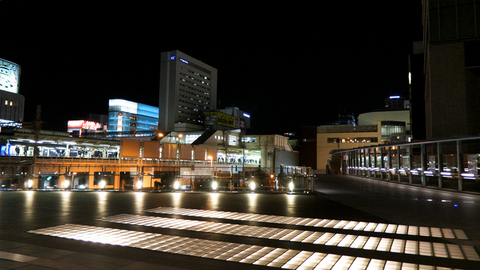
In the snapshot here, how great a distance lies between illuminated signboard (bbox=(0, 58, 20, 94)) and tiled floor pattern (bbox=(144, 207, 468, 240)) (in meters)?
124

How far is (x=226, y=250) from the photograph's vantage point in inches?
179

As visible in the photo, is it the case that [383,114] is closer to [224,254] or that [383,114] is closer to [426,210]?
[426,210]

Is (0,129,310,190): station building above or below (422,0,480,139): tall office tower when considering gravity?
below

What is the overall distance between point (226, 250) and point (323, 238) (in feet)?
5.69

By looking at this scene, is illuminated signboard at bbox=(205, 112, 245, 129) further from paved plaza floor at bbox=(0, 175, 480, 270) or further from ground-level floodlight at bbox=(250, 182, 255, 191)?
paved plaza floor at bbox=(0, 175, 480, 270)

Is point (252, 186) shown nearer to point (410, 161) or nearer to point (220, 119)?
point (410, 161)

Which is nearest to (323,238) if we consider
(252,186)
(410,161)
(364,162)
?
(252,186)

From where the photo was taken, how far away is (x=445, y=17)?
28.0m

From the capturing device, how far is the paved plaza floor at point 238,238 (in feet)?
13.0

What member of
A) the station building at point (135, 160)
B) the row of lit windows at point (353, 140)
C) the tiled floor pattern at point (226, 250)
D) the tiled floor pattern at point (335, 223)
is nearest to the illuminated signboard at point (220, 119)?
the station building at point (135, 160)

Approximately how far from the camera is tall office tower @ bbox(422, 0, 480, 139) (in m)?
27.5

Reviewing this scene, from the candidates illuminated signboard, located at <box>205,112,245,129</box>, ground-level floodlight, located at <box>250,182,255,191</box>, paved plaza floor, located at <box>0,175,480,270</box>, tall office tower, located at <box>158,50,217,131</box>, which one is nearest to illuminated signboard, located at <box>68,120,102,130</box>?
tall office tower, located at <box>158,50,217,131</box>

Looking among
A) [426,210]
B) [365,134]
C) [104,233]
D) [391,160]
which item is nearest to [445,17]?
[391,160]

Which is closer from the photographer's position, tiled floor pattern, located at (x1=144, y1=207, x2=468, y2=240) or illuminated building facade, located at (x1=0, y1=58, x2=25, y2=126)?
Result: tiled floor pattern, located at (x1=144, y1=207, x2=468, y2=240)
